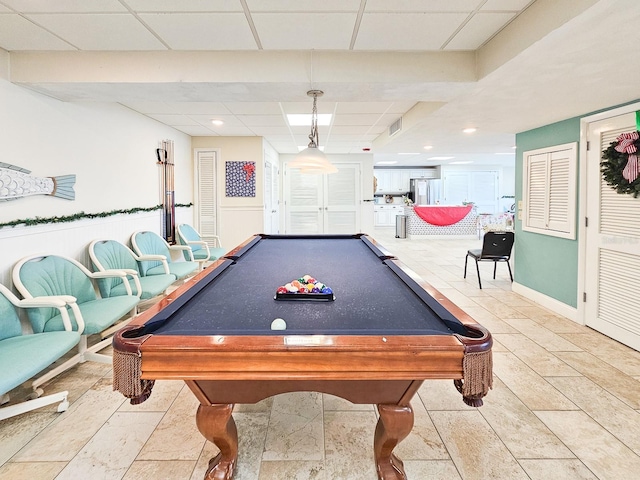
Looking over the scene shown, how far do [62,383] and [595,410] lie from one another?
11.1 ft

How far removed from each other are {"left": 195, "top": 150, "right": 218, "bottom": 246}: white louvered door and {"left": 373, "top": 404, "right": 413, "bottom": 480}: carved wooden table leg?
5202 mm

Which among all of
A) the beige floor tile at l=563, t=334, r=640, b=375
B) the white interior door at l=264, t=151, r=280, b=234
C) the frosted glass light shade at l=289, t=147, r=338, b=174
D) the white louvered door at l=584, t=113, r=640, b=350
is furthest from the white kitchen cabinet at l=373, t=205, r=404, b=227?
the beige floor tile at l=563, t=334, r=640, b=375

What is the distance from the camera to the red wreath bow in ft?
9.39

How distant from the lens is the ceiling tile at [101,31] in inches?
85.2

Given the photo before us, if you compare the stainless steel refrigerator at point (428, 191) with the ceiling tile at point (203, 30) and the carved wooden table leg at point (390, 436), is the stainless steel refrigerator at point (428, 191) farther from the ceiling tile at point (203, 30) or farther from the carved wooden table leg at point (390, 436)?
the carved wooden table leg at point (390, 436)

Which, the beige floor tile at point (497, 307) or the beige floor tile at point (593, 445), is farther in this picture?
the beige floor tile at point (497, 307)

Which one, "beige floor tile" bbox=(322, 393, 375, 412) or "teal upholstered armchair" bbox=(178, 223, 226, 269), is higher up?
"teal upholstered armchair" bbox=(178, 223, 226, 269)

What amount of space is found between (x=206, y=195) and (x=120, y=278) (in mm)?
3083

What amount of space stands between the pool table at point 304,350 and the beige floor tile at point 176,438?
0.31 m

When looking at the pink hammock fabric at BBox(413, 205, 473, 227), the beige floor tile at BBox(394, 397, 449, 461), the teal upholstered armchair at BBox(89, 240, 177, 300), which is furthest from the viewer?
the pink hammock fabric at BBox(413, 205, 473, 227)

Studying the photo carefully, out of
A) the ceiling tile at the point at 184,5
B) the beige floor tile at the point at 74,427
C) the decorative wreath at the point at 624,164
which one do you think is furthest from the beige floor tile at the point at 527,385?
the ceiling tile at the point at 184,5

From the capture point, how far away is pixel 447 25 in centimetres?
224

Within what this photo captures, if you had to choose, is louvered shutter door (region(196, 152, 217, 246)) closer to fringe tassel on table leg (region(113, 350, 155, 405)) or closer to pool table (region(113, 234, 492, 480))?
pool table (region(113, 234, 492, 480))

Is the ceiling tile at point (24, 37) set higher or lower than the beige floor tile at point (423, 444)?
higher
